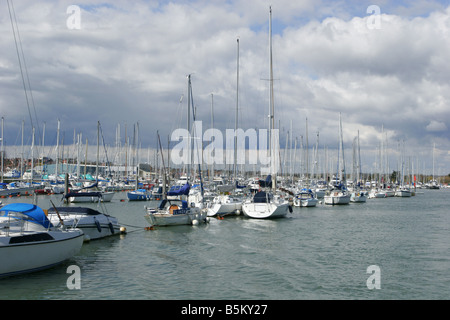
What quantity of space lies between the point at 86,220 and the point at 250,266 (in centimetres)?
1372

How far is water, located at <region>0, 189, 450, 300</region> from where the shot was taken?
17453 mm

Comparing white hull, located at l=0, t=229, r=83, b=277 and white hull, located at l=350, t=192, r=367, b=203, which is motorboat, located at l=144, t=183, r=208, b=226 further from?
white hull, located at l=350, t=192, r=367, b=203

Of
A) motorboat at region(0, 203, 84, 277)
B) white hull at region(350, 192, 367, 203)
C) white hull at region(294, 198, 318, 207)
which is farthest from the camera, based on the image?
white hull at region(350, 192, 367, 203)

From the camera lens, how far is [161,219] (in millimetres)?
36625

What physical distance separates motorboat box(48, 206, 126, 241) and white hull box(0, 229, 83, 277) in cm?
609

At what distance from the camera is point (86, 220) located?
96.6ft

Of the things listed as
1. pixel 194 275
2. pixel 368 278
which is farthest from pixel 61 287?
pixel 368 278

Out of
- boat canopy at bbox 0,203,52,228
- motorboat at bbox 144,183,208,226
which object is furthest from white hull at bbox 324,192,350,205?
boat canopy at bbox 0,203,52,228

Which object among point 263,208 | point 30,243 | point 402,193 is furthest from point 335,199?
point 30,243

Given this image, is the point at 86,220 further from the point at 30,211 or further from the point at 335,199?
the point at 335,199

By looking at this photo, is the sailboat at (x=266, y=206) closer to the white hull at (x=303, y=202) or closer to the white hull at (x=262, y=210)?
the white hull at (x=262, y=210)

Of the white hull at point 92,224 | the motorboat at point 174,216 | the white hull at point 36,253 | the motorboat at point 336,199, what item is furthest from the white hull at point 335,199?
the white hull at point 36,253

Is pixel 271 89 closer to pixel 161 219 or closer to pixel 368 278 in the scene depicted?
pixel 161 219

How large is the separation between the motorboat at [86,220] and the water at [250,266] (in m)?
0.73
